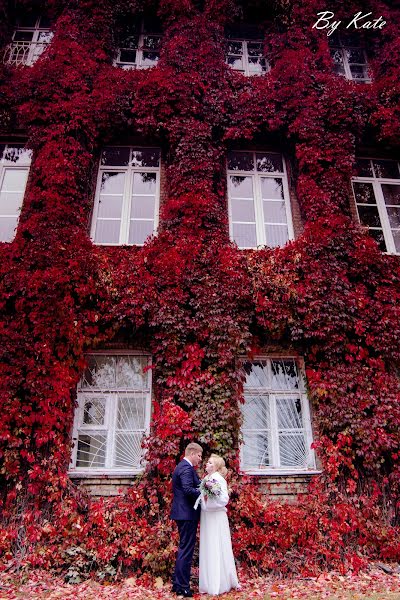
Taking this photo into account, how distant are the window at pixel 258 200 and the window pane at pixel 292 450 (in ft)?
13.4

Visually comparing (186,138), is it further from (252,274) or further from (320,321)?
(320,321)

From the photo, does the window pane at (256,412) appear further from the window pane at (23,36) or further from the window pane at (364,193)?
the window pane at (23,36)

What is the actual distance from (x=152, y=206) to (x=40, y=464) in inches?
232

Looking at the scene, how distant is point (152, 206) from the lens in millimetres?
10406

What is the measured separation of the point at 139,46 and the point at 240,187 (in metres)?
5.38

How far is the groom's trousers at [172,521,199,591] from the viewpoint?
18.8 ft

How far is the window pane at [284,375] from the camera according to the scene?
8.91 meters

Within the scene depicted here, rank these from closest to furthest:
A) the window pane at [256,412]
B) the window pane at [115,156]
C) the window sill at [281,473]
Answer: the window sill at [281,473] < the window pane at [256,412] < the window pane at [115,156]

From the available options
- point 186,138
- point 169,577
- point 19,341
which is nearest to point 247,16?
point 186,138

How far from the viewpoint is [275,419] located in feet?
28.2

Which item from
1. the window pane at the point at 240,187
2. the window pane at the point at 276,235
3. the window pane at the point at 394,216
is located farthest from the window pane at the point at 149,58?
the window pane at the point at 394,216

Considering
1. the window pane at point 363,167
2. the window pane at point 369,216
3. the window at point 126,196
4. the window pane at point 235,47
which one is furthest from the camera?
the window pane at point 235,47

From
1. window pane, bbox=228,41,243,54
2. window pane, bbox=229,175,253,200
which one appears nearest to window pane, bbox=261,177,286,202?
window pane, bbox=229,175,253,200

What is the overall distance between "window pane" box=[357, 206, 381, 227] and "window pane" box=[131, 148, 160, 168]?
4997mm
